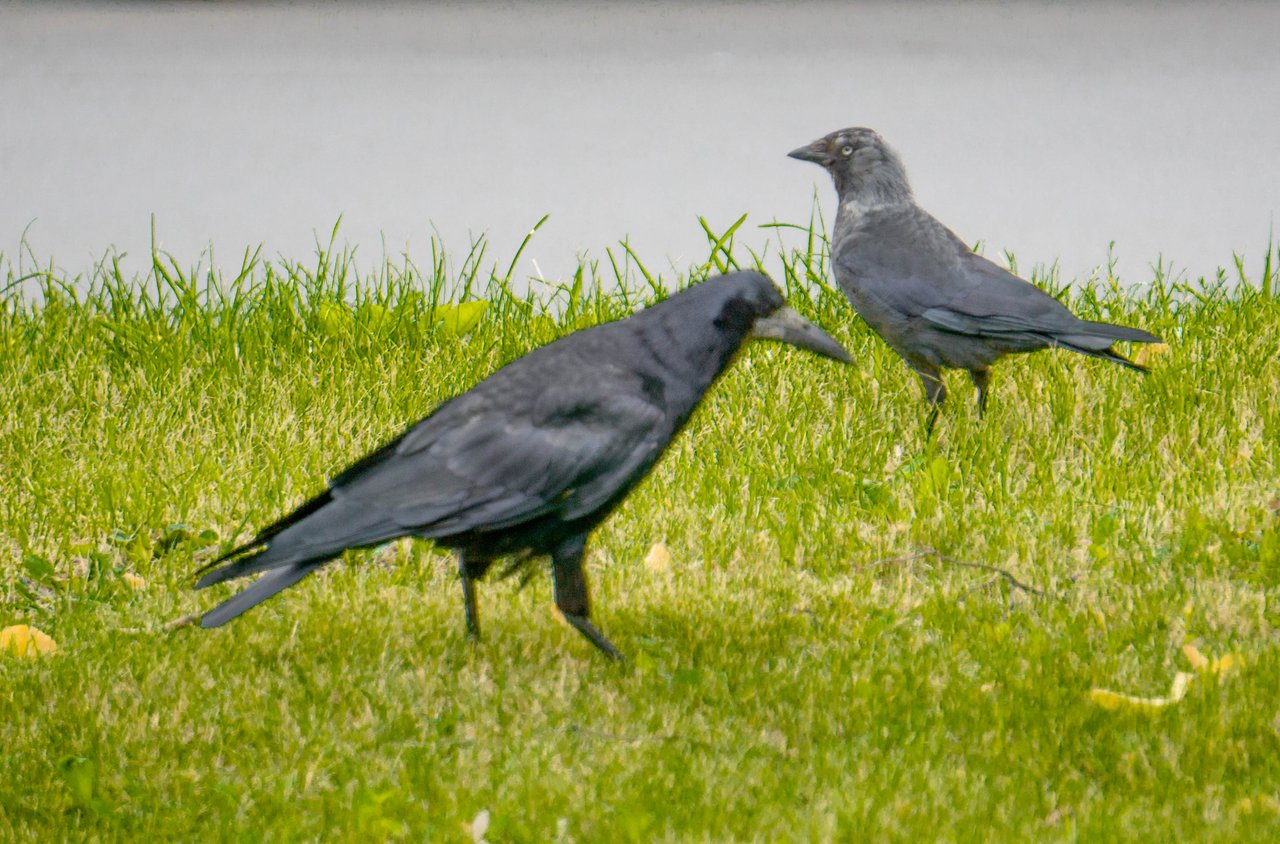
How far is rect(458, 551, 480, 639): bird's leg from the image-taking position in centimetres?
339

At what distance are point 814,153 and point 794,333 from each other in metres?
2.56

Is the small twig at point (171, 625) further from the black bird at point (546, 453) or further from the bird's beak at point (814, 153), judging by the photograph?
the bird's beak at point (814, 153)

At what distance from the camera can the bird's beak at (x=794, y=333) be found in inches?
131

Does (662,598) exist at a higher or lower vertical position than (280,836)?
higher

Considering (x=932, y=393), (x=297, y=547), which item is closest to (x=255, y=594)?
(x=297, y=547)

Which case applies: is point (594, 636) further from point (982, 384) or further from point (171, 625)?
point (982, 384)

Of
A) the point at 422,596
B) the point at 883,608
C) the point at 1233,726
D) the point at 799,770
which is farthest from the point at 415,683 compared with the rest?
the point at 1233,726

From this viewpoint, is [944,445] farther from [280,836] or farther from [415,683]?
[280,836]

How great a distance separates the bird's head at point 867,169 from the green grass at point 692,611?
2.08 ft

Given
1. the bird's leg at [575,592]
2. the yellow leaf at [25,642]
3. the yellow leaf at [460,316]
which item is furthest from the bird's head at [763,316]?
the yellow leaf at [460,316]

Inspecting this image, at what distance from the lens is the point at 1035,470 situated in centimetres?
470

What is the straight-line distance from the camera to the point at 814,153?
5.71m

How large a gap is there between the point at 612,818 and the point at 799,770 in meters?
0.42

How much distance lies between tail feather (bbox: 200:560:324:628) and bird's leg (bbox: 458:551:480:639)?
0.44 meters
